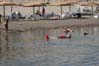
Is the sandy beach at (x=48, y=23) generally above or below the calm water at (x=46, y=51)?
above

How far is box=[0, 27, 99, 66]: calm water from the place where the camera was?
23359mm

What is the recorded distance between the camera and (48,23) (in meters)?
47.8

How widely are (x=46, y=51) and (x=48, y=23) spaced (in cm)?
2013

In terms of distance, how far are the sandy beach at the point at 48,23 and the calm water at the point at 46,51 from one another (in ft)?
20.6

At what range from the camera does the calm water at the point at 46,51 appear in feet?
76.6

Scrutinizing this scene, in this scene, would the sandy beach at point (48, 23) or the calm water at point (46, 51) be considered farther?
the sandy beach at point (48, 23)

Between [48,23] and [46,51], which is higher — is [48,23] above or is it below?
above

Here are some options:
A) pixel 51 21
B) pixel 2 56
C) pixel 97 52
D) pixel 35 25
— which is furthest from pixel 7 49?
pixel 51 21

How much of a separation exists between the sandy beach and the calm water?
20.6ft

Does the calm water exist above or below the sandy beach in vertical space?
below

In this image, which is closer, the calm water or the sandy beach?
the calm water

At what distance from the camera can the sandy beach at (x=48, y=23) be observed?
44.6 m

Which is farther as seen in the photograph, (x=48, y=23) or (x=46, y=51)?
(x=48, y=23)

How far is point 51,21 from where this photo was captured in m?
49.4
